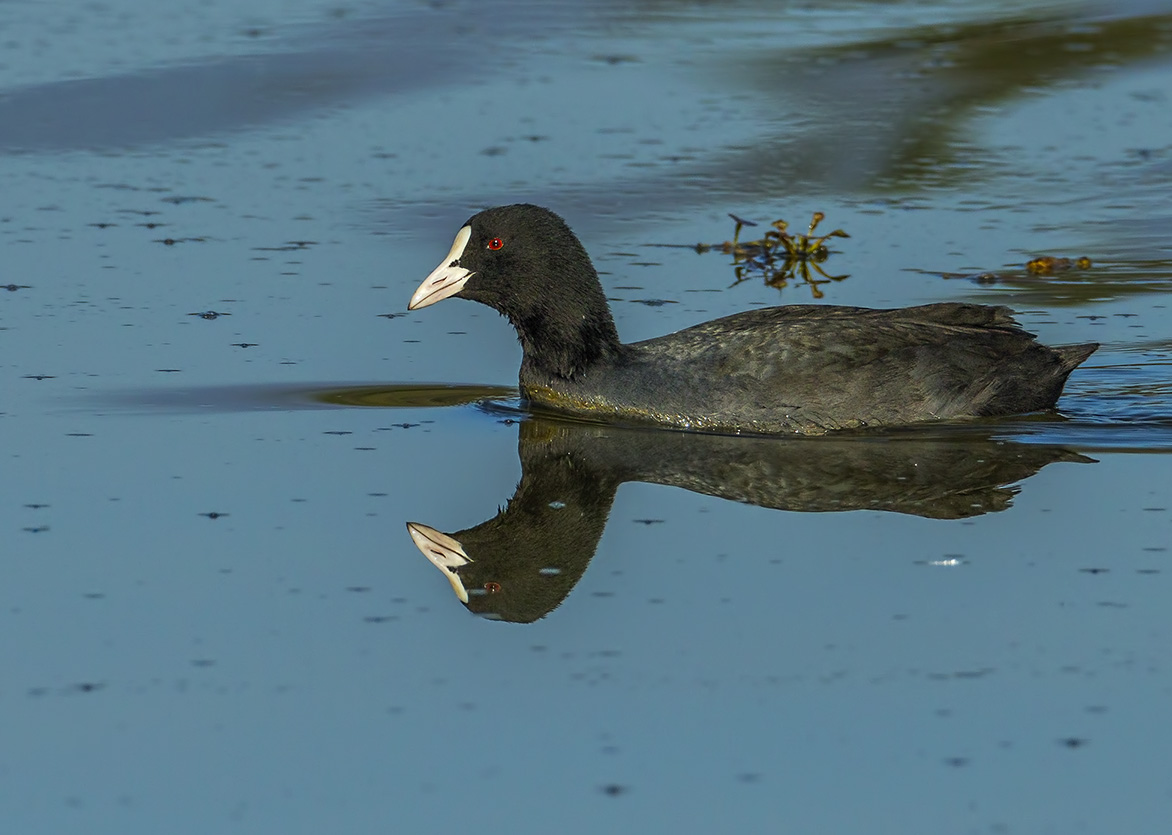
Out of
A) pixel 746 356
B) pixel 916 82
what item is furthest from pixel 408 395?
pixel 916 82

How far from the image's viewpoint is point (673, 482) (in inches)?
288

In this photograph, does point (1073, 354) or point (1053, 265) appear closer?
point (1073, 354)

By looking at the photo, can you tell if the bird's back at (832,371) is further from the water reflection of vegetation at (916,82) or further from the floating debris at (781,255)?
the water reflection of vegetation at (916,82)

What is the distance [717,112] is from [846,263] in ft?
10.3

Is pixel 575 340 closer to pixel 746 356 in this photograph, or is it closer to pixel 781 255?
pixel 746 356

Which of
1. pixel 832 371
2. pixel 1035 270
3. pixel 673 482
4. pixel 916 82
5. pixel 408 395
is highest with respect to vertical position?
pixel 916 82

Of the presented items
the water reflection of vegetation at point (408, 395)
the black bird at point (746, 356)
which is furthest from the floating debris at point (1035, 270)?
the water reflection of vegetation at point (408, 395)

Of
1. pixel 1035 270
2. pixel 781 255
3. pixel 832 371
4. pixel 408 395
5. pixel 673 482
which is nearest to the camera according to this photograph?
pixel 673 482

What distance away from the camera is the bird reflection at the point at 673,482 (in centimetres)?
627

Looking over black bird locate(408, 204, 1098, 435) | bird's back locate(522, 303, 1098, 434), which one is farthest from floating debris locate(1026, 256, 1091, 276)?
bird's back locate(522, 303, 1098, 434)

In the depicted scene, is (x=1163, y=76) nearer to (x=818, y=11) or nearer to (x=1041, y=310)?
(x=818, y=11)

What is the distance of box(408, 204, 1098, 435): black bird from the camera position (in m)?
8.10

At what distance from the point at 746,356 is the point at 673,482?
40.2 inches

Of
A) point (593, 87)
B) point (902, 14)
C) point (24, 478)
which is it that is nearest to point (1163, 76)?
point (902, 14)
